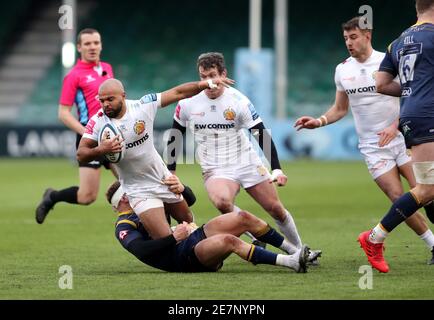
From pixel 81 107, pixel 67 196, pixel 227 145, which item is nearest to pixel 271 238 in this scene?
pixel 227 145

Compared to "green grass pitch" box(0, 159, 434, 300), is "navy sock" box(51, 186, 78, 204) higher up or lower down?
higher up

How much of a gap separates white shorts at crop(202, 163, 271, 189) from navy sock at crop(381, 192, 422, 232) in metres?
1.97

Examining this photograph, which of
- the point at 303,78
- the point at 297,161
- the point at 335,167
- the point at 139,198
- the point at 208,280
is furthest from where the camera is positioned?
the point at 303,78

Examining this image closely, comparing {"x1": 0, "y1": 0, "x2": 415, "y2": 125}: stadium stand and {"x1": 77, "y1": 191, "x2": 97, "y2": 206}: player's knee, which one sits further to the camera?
{"x1": 0, "y1": 0, "x2": 415, "y2": 125}: stadium stand

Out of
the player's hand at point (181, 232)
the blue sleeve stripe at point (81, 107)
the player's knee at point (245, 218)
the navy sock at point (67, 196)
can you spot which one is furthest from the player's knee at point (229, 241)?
the navy sock at point (67, 196)

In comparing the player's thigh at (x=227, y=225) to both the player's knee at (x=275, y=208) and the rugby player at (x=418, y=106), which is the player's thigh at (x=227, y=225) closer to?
the rugby player at (x=418, y=106)

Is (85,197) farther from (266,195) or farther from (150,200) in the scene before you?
(150,200)

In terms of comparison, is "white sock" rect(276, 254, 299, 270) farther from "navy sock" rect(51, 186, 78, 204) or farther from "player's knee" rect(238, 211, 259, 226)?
"navy sock" rect(51, 186, 78, 204)

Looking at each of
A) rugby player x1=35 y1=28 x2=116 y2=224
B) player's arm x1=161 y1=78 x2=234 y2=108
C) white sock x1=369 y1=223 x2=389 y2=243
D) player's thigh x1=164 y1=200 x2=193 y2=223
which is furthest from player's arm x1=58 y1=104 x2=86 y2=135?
white sock x1=369 y1=223 x2=389 y2=243

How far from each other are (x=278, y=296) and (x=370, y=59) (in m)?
3.78

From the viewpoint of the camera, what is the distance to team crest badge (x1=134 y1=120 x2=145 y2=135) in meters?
9.03

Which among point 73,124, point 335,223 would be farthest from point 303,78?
point 73,124
